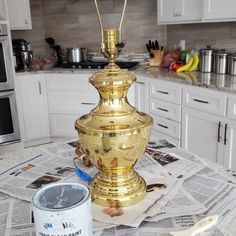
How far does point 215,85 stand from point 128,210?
1.66 meters

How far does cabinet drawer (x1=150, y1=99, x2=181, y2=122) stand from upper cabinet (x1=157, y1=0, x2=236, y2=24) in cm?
A: 78

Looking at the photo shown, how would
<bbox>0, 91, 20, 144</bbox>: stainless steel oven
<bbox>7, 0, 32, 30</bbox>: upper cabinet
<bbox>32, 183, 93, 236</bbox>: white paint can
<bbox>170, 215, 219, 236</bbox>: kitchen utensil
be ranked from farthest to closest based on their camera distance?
<bbox>7, 0, 32, 30</bbox>: upper cabinet, <bbox>0, 91, 20, 144</bbox>: stainless steel oven, <bbox>170, 215, 219, 236</bbox>: kitchen utensil, <bbox>32, 183, 93, 236</bbox>: white paint can

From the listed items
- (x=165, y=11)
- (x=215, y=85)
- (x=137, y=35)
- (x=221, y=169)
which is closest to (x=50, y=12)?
(x=137, y=35)

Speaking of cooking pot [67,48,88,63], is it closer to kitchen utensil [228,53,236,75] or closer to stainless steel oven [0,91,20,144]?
stainless steel oven [0,91,20,144]

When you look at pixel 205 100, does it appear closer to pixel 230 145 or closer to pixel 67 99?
pixel 230 145

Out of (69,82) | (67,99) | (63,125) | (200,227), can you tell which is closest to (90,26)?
(69,82)

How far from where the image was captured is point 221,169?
99 cm

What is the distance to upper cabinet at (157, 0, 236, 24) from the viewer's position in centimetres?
244

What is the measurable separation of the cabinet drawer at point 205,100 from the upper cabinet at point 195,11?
66 cm

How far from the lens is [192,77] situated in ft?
8.46

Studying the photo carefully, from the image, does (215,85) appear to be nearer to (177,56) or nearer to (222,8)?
(222,8)

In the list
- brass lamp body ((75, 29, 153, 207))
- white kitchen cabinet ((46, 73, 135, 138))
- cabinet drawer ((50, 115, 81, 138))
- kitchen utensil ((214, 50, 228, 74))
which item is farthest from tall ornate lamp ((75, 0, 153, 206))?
cabinet drawer ((50, 115, 81, 138))

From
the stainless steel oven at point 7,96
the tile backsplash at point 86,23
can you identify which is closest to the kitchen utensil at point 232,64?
the tile backsplash at point 86,23

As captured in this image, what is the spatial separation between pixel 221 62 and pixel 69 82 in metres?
1.53
